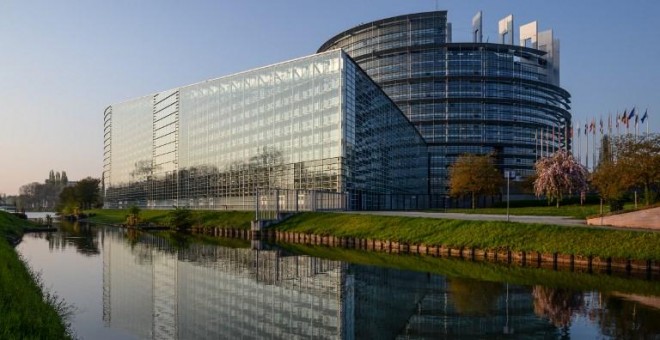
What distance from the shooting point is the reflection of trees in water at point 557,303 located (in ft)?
61.4

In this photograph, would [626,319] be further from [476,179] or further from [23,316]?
[476,179]

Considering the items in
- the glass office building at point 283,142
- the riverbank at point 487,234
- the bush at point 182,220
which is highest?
the glass office building at point 283,142

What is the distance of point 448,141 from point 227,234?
285 ft

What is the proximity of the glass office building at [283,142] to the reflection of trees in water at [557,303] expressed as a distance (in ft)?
147

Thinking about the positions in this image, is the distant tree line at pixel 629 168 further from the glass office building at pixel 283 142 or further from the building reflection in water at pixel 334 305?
the glass office building at pixel 283 142

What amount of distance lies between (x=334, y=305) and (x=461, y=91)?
12556 centimetres

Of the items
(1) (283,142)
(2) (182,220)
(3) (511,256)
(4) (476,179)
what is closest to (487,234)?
(3) (511,256)

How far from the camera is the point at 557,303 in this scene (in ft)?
70.1

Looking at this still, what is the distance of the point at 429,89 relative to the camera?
141 meters

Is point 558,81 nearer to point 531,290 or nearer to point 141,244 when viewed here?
point 141,244

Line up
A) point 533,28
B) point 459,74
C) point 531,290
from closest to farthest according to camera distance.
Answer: point 531,290 → point 459,74 → point 533,28

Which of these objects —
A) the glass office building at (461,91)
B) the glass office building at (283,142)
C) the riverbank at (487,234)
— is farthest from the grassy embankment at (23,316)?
the glass office building at (461,91)

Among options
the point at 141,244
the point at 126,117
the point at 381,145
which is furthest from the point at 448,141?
the point at 141,244

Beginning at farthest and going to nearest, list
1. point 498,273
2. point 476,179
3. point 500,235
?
point 476,179, point 500,235, point 498,273
